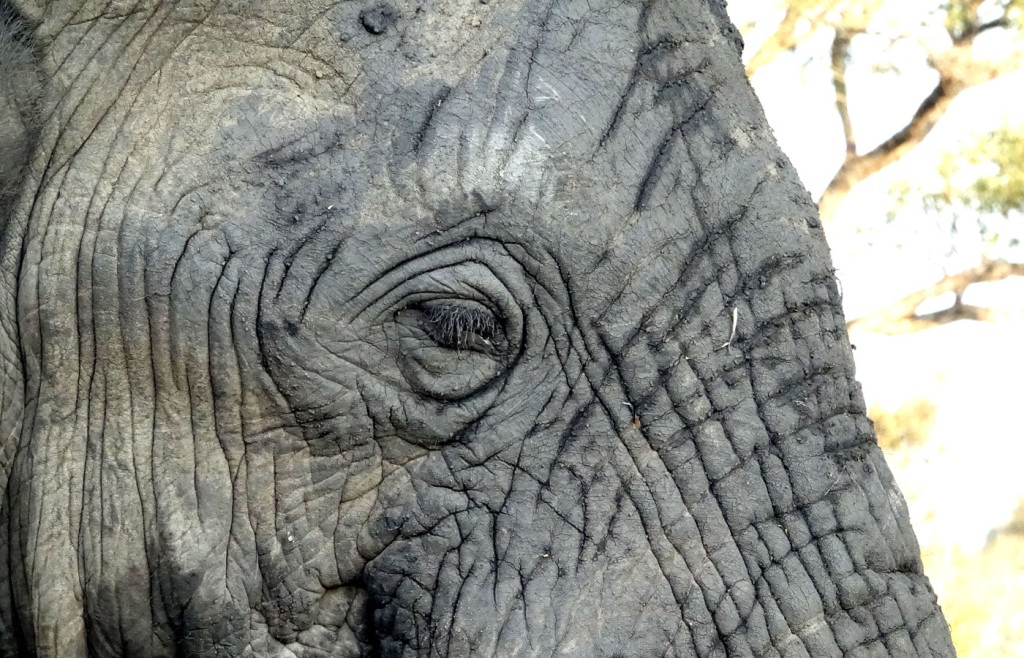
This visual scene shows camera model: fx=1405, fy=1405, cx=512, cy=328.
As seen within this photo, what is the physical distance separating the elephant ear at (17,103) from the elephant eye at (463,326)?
83 centimetres

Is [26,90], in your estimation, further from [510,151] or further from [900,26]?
[900,26]

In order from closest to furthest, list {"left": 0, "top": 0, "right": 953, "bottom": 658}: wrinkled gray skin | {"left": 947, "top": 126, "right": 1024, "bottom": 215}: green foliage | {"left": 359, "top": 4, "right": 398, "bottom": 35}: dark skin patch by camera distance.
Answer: {"left": 0, "top": 0, "right": 953, "bottom": 658}: wrinkled gray skin → {"left": 359, "top": 4, "right": 398, "bottom": 35}: dark skin patch → {"left": 947, "top": 126, "right": 1024, "bottom": 215}: green foliage

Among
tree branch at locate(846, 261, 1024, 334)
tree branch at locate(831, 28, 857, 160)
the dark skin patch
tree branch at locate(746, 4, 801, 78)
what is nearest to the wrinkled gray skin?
the dark skin patch

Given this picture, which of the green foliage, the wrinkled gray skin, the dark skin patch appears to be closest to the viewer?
the wrinkled gray skin

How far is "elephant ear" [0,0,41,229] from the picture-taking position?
106 inches

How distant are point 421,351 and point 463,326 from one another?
94mm

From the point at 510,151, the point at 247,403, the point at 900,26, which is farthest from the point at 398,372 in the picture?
the point at 900,26

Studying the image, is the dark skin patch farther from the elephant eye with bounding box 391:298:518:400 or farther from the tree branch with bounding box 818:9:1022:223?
the tree branch with bounding box 818:9:1022:223

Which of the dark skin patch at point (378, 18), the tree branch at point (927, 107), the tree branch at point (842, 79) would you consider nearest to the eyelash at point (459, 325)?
the dark skin patch at point (378, 18)

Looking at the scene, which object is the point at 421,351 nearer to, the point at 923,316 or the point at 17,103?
the point at 17,103

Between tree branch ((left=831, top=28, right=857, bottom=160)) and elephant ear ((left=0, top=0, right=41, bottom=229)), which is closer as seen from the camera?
elephant ear ((left=0, top=0, right=41, bottom=229))

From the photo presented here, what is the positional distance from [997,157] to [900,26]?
1.35 m

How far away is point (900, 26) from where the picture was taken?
38.2ft

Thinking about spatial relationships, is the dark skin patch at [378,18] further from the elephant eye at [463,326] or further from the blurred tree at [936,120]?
the blurred tree at [936,120]
